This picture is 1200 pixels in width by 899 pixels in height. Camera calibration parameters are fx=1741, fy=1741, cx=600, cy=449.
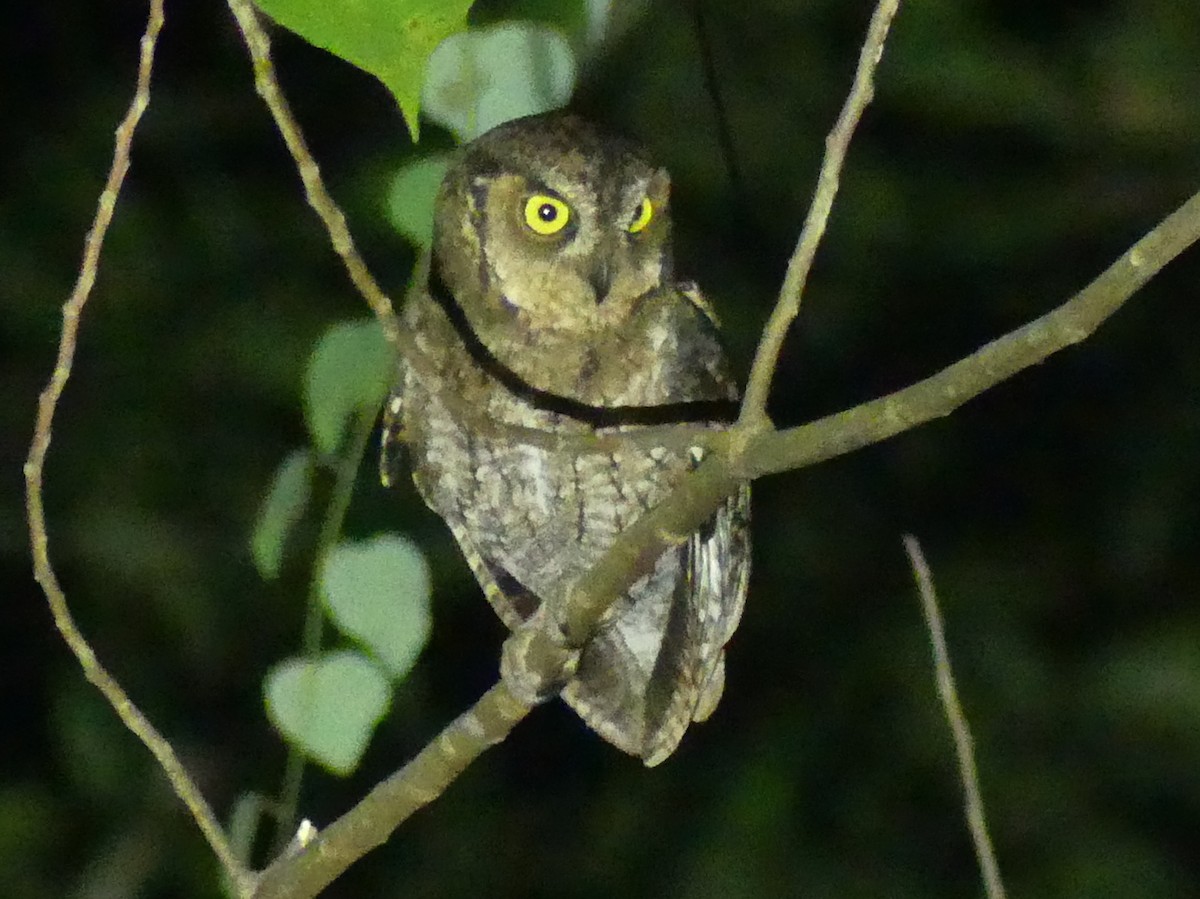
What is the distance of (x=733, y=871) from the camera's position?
8.91 ft

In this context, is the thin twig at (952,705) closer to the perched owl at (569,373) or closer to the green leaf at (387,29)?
→ the perched owl at (569,373)

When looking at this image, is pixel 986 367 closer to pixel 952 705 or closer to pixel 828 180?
pixel 828 180

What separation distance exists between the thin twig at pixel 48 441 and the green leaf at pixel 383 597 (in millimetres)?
156

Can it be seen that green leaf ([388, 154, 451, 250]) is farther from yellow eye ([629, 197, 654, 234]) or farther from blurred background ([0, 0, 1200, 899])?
blurred background ([0, 0, 1200, 899])

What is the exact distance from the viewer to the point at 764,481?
9.25 ft

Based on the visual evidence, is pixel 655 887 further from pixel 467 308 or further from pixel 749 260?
pixel 467 308

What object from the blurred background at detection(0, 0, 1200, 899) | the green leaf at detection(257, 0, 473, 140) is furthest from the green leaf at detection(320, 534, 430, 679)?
the blurred background at detection(0, 0, 1200, 899)

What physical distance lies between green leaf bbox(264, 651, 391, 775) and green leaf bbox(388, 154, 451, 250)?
0.28 meters

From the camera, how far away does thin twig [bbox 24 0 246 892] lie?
0.91 meters

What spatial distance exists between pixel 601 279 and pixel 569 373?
9 cm

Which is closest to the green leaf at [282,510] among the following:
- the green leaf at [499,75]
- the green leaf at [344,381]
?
the green leaf at [344,381]

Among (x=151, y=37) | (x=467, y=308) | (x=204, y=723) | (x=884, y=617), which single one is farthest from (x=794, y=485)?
(x=151, y=37)

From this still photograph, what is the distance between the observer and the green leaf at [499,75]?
1000 millimetres

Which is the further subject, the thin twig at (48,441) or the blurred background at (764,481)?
the blurred background at (764,481)
